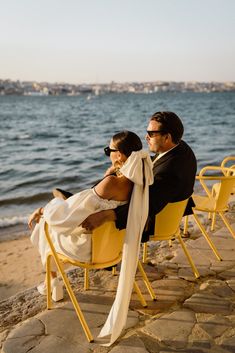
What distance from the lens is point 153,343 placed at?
2.96m

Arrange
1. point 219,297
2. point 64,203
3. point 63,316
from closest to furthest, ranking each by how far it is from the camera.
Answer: point 64,203 → point 63,316 → point 219,297

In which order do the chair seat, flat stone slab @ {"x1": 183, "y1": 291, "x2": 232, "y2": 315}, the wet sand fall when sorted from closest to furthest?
flat stone slab @ {"x1": 183, "y1": 291, "x2": 232, "y2": 315} → the chair seat → the wet sand

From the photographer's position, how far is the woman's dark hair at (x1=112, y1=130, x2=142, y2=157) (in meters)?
3.21

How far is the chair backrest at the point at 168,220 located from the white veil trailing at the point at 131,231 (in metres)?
0.63

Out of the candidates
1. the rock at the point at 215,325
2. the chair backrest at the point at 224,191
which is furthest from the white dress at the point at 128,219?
the chair backrest at the point at 224,191

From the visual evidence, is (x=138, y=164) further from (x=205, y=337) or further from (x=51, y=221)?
(x=205, y=337)

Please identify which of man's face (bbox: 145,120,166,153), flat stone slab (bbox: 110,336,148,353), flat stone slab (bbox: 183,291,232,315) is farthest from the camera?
man's face (bbox: 145,120,166,153)

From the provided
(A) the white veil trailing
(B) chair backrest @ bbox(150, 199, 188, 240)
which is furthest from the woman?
(B) chair backrest @ bbox(150, 199, 188, 240)

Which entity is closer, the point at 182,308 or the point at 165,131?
the point at 182,308

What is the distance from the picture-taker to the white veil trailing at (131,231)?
9.86 feet

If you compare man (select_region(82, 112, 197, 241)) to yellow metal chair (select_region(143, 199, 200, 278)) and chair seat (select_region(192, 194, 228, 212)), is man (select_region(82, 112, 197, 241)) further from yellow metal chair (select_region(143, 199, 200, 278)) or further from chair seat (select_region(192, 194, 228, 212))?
→ chair seat (select_region(192, 194, 228, 212))

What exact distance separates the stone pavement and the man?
0.60 meters

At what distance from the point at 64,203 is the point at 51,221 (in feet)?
0.51

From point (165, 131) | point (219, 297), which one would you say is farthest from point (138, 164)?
point (219, 297)
